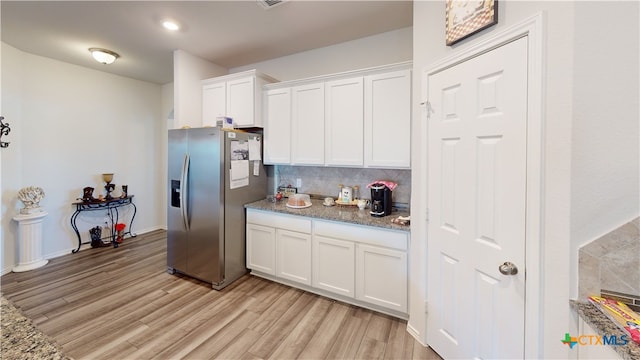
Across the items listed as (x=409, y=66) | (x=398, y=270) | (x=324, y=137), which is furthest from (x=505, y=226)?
(x=324, y=137)

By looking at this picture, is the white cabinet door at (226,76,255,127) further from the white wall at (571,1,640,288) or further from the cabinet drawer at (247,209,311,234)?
the white wall at (571,1,640,288)

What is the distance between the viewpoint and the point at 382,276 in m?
2.22

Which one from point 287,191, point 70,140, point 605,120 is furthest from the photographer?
point 70,140

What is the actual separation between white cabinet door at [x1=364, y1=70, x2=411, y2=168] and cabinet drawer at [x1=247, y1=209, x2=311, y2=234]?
90cm

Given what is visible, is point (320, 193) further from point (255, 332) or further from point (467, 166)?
point (467, 166)

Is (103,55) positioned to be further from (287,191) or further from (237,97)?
(287,191)

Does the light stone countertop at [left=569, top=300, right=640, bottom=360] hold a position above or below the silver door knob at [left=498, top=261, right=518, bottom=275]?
below

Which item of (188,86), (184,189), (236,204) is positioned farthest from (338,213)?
(188,86)

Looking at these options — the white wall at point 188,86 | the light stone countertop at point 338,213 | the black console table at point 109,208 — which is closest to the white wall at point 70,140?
the black console table at point 109,208

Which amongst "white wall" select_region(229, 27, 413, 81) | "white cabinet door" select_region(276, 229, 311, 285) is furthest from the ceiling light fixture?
"white cabinet door" select_region(276, 229, 311, 285)

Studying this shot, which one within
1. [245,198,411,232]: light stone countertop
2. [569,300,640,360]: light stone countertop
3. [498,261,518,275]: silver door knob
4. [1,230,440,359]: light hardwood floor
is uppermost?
[245,198,411,232]: light stone countertop

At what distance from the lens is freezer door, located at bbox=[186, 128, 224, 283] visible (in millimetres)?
2688

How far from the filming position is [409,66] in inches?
91.5

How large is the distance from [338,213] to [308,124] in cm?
107
